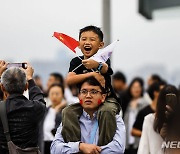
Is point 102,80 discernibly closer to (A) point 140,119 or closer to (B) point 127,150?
(A) point 140,119

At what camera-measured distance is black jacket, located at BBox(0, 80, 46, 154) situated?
625 cm

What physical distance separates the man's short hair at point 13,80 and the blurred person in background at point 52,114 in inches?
156

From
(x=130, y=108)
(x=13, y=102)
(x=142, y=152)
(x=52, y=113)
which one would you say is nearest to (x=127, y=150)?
(x=130, y=108)

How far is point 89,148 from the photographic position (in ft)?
18.6

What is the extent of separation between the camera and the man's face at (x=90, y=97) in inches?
231

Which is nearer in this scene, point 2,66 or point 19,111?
point 19,111

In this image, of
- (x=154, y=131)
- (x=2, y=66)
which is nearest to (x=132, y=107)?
(x=154, y=131)

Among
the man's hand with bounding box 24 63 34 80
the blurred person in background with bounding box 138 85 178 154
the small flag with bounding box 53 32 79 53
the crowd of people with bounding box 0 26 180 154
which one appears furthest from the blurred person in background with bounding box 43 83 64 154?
the small flag with bounding box 53 32 79 53

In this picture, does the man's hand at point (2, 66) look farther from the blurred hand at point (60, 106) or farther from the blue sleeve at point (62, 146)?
the blurred hand at point (60, 106)

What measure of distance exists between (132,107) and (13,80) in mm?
6082

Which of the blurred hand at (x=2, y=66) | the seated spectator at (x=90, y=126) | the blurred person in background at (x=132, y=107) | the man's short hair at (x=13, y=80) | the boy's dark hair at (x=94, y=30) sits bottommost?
the blurred person in background at (x=132, y=107)

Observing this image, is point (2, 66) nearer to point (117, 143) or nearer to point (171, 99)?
point (117, 143)

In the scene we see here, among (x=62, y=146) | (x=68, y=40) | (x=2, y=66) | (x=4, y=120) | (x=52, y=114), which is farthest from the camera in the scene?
(x=52, y=114)

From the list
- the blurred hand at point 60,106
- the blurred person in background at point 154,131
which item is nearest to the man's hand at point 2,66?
the blurred person in background at point 154,131
